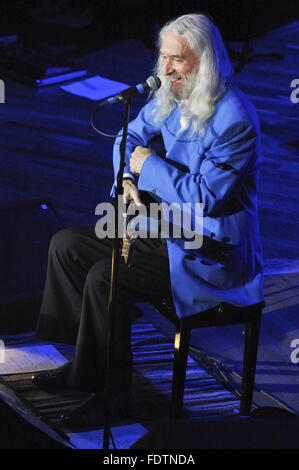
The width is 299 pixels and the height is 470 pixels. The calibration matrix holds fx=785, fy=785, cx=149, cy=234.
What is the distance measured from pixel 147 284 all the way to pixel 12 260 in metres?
0.92

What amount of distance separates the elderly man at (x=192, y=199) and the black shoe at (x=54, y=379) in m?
0.13

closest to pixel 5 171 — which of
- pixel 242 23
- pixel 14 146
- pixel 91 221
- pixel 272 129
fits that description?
pixel 14 146

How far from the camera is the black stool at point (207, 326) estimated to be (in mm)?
2518

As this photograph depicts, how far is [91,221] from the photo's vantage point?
4.30m

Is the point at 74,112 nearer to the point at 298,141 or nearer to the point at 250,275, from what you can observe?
the point at 298,141

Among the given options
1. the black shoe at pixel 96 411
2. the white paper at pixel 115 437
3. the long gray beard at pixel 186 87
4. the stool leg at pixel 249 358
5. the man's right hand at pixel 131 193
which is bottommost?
the white paper at pixel 115 437

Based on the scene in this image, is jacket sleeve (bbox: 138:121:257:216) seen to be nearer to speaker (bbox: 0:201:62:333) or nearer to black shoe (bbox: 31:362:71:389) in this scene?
black shoe (bbox: 31:362:71:389)

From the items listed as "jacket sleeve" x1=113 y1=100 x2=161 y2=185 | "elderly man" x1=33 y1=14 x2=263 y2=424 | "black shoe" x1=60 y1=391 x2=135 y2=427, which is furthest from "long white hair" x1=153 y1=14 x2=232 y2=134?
"black shoe" x1=60 y1=391 x2=135 y2=427

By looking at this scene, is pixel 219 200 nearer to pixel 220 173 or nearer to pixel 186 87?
pixel 220 173

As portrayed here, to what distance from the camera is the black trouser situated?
2.63 meters

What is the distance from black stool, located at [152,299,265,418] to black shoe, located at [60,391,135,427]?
249mm

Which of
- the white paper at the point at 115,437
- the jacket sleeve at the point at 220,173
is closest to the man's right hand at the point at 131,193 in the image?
the jacket sleeve at the point at 220,173

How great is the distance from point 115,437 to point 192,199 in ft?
2.75

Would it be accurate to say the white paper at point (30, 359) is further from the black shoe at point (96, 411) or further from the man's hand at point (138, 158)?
the man's hand at point (138, 158)
